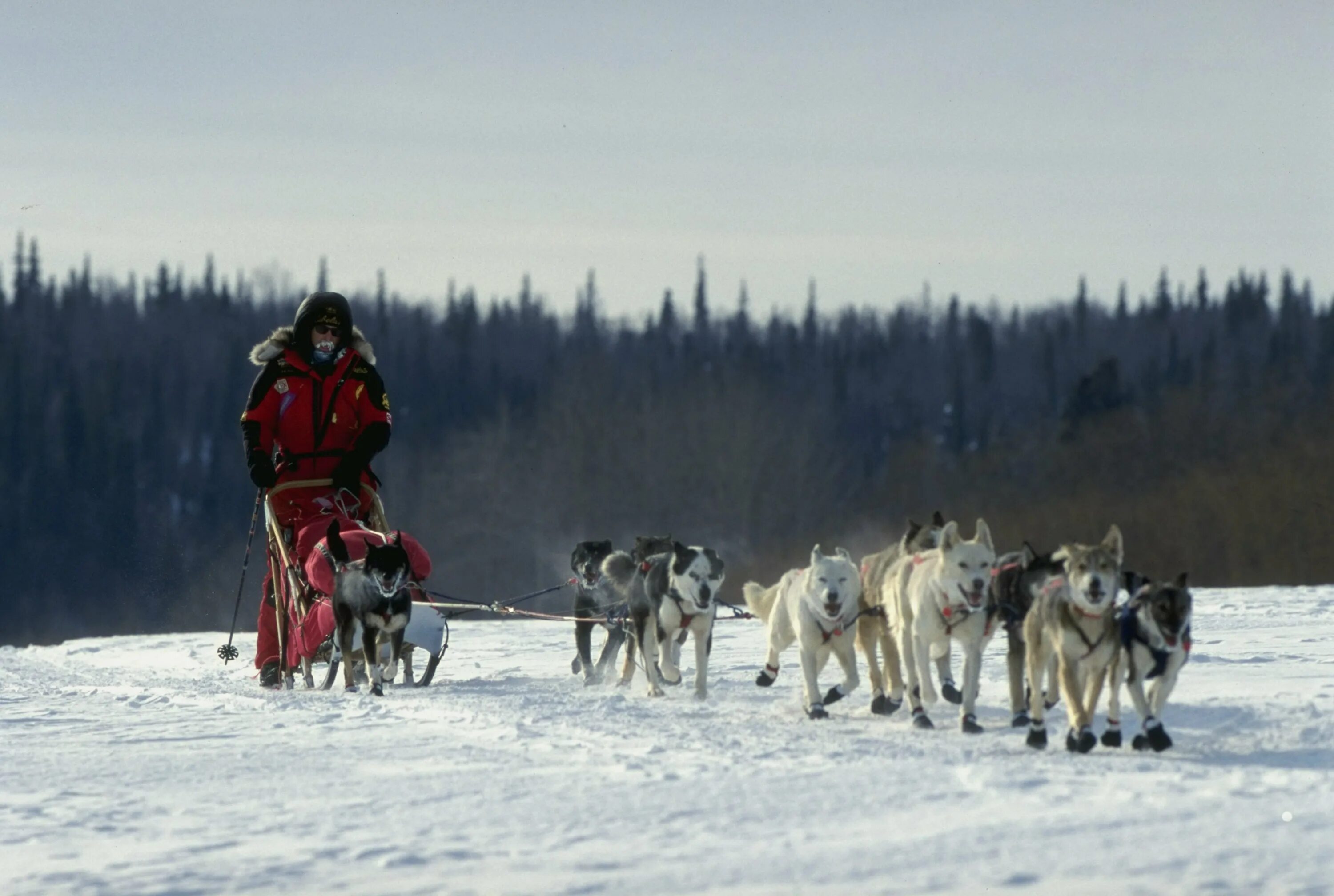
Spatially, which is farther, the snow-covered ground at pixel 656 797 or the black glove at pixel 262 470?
the black glove at pixel 262 470

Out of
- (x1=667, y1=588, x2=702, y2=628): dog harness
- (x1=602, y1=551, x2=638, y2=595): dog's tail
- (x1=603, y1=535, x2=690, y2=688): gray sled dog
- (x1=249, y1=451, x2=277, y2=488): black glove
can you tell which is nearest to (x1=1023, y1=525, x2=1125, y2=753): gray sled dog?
(x1=667, y1=588, x2=702, y2=628): dog harness

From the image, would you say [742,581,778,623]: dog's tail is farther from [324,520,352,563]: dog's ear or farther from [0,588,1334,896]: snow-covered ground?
[324,520,352,563]: dog's ear

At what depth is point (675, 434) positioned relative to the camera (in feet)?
202

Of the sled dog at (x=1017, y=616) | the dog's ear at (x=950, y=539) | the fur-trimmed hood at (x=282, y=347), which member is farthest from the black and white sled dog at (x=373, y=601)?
the sled dog at (x=1017, y=616)

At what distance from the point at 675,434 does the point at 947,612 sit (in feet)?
182

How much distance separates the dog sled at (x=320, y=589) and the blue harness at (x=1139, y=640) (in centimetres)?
367

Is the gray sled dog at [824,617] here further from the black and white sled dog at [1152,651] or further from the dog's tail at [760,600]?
the black and white sled dog at [1152,651]

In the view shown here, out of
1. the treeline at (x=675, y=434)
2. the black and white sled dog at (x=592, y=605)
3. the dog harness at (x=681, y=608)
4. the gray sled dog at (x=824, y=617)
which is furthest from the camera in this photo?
the treeline at (x=675, y=434)

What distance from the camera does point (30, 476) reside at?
70.0 m

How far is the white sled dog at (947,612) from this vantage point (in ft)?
19.8

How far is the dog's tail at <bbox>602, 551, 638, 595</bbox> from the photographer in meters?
8.53

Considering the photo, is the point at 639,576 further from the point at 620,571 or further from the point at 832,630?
the point at 832,630

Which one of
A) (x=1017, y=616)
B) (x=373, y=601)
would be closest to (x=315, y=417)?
(x=373, y=601)

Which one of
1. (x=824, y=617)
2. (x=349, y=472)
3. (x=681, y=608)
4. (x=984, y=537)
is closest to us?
(x=984, y=537)
